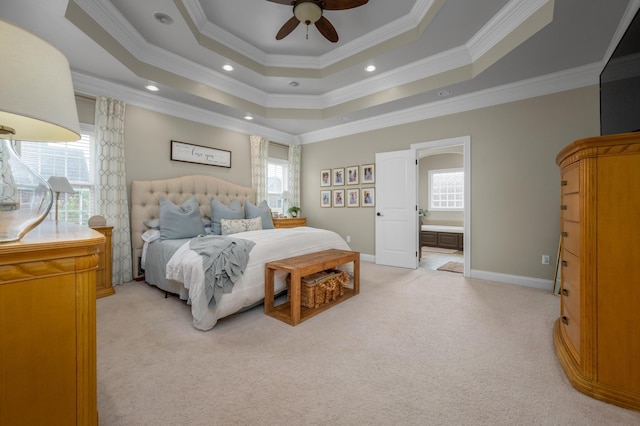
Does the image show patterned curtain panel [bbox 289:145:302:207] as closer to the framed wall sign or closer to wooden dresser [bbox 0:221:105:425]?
the framed wall sign

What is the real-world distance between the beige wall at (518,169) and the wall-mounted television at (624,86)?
126cm

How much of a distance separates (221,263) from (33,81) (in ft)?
6.06

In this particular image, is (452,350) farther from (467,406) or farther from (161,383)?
(161,383)

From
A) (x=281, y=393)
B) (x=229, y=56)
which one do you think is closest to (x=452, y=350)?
(x=281, y=393)

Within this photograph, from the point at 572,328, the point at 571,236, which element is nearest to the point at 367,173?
the point at 571,236

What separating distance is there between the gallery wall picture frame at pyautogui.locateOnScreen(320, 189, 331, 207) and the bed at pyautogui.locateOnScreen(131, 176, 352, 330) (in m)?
1.78

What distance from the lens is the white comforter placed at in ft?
7.76

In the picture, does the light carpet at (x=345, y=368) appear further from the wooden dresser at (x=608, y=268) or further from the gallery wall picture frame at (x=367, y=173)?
the gallery wall picture frame at (x=367, y=173)

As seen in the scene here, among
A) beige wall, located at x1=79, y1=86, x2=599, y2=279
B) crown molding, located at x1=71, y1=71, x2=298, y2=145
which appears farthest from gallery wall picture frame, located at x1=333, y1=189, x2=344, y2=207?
crown molding, located at x1=71, y1=71, x2=298, y2=145

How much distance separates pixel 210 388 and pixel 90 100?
3.92 m

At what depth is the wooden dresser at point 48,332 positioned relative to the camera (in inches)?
33.2

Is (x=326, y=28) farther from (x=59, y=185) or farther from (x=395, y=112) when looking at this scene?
(x=59, y=185)

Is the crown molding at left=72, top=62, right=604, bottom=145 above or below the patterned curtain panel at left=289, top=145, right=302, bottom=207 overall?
above

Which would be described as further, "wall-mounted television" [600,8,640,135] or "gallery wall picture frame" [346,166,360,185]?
"gallery wall picture frame" [346,166,360,185]
